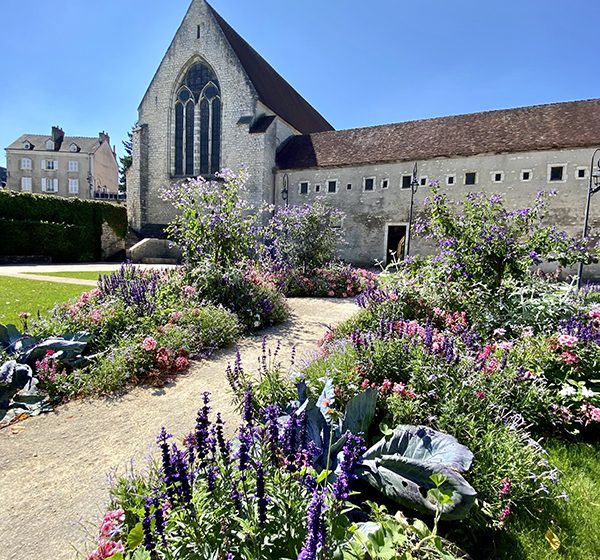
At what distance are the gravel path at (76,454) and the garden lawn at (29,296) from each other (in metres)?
2.86

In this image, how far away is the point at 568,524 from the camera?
71.3 inches

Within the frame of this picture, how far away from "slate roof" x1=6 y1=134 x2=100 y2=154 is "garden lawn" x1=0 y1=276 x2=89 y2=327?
120ft

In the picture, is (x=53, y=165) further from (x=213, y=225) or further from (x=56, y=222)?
(x=213, y=225)

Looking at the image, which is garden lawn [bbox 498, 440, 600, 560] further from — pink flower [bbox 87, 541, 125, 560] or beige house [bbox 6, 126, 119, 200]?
beige house [bbox 6, 126, 119, 200]

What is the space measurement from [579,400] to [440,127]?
1885 centimetres

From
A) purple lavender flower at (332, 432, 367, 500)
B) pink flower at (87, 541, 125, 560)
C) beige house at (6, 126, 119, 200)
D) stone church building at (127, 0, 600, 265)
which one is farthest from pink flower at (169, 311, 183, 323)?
beige house at (6, 126, 119, 200)

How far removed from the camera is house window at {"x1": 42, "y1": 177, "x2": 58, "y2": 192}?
1532 inches

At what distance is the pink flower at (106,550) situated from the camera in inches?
53.4

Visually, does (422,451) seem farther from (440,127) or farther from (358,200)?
(440,127)

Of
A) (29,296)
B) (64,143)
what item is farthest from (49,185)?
(29,296)

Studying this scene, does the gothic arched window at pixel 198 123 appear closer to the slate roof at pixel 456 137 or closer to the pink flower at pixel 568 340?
the slate roof at pixel 456 137

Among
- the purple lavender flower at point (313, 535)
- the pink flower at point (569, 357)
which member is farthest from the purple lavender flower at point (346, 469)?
the pink flower at point (569, 357)

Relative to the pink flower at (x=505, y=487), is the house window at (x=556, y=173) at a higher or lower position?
higher

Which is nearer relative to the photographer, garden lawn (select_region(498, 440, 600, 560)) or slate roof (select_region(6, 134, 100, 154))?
garden lawn (select_region(498, 440, 600, 560))
